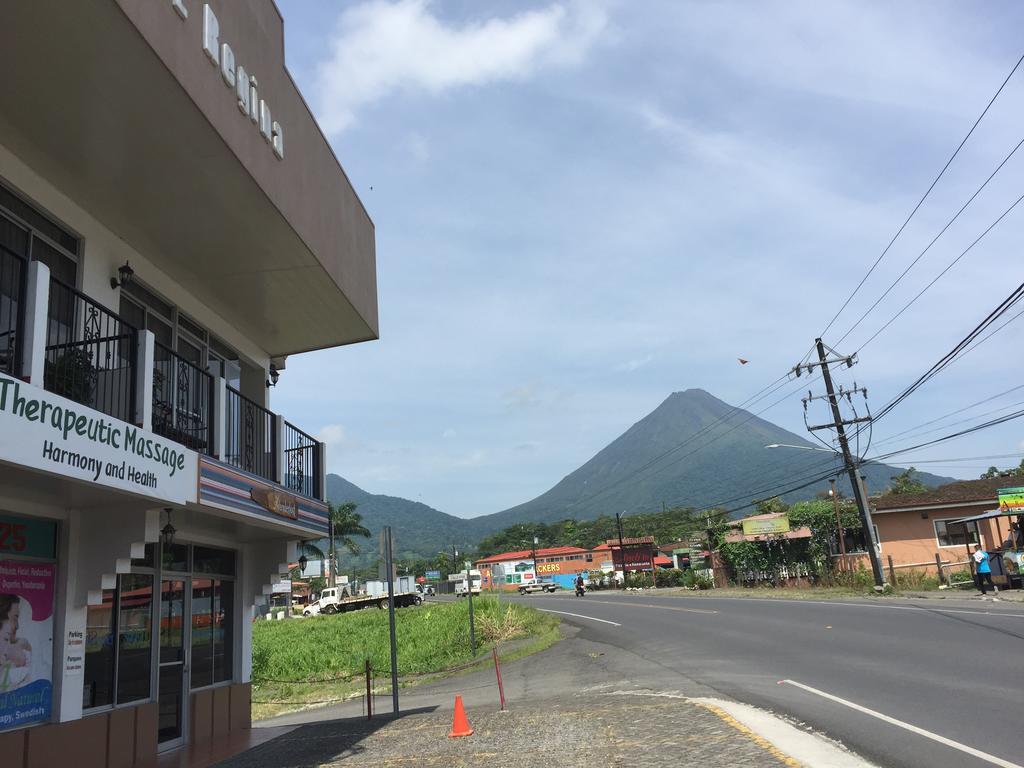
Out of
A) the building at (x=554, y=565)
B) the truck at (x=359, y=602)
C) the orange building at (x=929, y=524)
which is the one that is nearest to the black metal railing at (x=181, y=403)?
the orange building at (x=929, y=524)

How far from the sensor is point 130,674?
→ 34.0 ft

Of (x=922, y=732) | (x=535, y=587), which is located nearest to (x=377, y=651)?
(x=922, y=732)

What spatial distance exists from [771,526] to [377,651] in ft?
84.3

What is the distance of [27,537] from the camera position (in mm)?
8594

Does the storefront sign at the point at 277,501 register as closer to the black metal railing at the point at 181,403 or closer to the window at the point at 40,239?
the black metal railing at the point at 181,403

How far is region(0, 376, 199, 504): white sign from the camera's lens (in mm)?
6199

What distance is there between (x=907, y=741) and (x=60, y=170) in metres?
10.5

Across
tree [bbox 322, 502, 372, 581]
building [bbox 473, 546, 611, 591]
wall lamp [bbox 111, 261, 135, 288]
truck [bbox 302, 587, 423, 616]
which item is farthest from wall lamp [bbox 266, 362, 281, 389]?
building [bbox 473, 546, 611, 591]

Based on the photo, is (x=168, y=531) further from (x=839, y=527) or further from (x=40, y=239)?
(x=839, y=527)

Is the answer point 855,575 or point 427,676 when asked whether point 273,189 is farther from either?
point 855,575

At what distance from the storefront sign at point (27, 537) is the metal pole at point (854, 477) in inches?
1175

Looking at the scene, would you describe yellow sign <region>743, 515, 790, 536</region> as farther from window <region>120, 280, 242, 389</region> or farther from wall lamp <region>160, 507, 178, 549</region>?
wall lamp <region>160, 507, 178, 549</region>

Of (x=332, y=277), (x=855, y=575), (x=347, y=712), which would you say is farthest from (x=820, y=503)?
(x=332, y=277)

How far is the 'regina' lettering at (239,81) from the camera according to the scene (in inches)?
333
